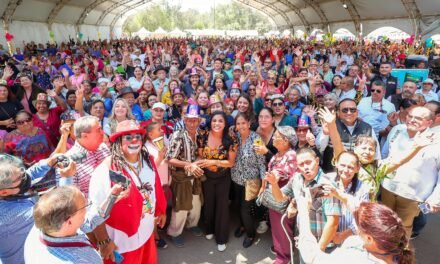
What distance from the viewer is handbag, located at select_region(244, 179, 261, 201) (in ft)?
10.5

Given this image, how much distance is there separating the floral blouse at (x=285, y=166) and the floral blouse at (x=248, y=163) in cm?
28

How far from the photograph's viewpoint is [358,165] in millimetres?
2287

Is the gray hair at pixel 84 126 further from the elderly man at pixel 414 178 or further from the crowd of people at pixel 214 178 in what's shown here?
the elderly man at pixel 414 178

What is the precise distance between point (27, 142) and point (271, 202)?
2.81m

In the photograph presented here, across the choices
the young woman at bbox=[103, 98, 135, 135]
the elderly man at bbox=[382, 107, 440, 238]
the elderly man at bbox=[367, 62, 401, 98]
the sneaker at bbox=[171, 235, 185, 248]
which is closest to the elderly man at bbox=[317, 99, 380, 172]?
the elderly man at bbox=[382, 107, 440, 238]

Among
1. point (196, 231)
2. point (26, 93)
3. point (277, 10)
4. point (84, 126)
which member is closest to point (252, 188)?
point (196, 231)

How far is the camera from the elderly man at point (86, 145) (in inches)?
90.7

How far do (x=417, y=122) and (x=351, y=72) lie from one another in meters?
3.92

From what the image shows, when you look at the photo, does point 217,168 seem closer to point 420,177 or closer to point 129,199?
point 129,199

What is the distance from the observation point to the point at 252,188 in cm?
321

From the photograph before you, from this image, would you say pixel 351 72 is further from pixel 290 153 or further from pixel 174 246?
pixel 174 246

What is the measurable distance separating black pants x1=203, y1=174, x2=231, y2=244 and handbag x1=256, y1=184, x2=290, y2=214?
0.57 m

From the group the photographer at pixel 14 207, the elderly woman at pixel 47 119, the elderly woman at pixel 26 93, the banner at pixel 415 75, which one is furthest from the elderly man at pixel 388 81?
the elderly woman at pixel 26 93

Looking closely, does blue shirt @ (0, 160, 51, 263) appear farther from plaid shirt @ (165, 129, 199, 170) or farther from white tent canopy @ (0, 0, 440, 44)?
white tent canopy @ (0, 0, 440, 44)
